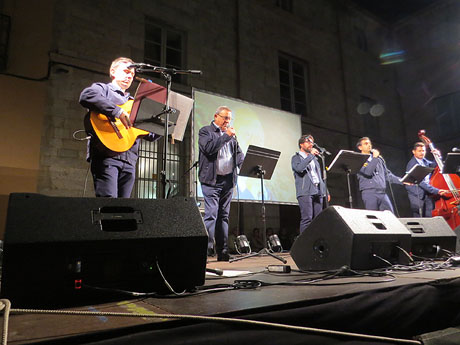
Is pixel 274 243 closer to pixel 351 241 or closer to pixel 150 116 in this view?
pixel 150 116

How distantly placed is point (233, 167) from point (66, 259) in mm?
2570

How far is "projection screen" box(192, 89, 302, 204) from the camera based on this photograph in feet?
19.9

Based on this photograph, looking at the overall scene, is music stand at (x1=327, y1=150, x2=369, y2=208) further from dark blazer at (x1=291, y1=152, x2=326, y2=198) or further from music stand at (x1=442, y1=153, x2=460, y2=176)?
music stand at (x1=442, y1=153, x2=460, y2=176)

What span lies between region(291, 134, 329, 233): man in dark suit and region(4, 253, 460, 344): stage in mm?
3037

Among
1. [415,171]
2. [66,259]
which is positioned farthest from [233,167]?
[415,171]

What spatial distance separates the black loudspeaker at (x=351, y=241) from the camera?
206 cm

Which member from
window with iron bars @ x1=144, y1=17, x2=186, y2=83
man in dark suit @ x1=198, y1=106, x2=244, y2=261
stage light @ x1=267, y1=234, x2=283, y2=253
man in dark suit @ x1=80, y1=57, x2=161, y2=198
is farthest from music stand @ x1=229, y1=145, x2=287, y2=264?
window with iron bars @ x1=144, y1=17, x2=186, y2=83

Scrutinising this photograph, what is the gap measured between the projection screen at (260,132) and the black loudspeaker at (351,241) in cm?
368

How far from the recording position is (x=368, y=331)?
129cm

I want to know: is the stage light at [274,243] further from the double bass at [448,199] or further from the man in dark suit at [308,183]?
the double bass at [448,199]

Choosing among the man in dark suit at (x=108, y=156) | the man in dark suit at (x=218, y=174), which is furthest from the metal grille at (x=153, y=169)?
the man in dark suit at (x=108, y=156)

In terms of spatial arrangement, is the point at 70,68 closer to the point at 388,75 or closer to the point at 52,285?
the point at 52,285

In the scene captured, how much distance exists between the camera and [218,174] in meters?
3.62

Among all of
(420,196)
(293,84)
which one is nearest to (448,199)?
(420,196)
